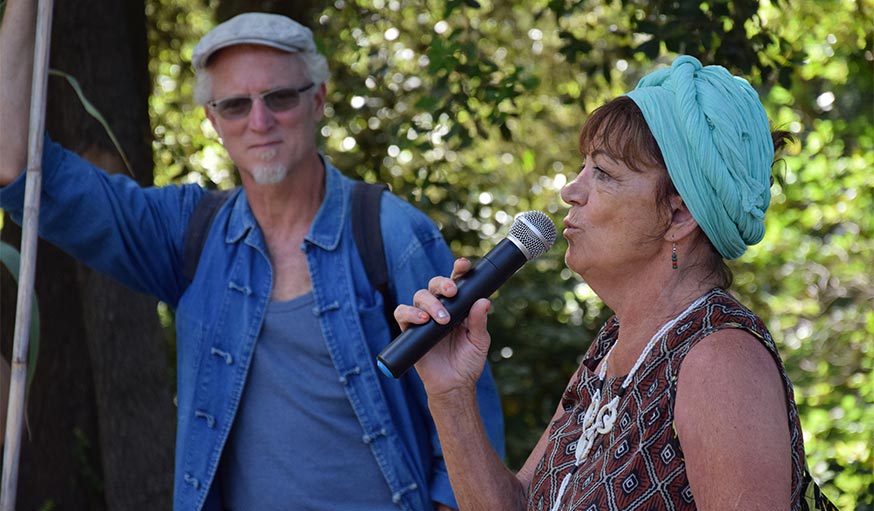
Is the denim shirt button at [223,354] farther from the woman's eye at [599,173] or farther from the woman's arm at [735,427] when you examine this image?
the woman's arm at [735,427]

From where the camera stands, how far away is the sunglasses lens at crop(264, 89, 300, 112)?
2.94m

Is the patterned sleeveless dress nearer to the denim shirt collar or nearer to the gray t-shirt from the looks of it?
the gray t-shirt

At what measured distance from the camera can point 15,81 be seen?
244 centimetres

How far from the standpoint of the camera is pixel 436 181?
14.4 ft

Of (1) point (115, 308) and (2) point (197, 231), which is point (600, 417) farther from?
(1) point (115, 308)

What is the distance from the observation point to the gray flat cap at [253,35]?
2908mm

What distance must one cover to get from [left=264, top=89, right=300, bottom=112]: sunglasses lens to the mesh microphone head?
3.75 ft

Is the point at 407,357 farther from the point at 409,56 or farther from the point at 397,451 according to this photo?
the point at 409,56

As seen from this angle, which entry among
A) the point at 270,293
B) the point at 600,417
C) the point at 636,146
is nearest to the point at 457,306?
the point at 600,417

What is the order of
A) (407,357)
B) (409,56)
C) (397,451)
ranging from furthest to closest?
(409,56)
(397,451)
(407,357)

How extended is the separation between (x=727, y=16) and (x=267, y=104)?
1.60 m

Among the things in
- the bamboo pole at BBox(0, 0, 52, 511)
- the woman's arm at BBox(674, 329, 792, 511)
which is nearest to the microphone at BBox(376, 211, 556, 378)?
the woman's arm at BBox(674, 329, 792, 511)

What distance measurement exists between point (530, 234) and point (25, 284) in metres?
0.88

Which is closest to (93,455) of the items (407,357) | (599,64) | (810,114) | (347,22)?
(347,22)
